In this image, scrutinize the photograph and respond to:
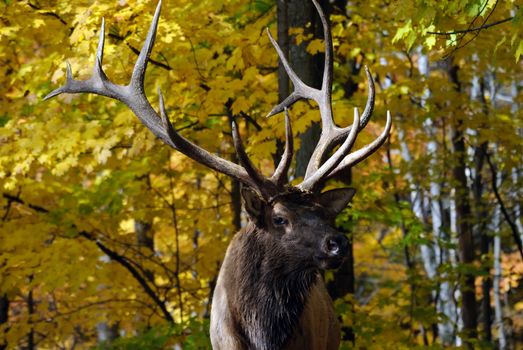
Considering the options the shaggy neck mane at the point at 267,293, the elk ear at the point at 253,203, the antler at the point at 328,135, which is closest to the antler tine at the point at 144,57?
the antler at the point at 328,135

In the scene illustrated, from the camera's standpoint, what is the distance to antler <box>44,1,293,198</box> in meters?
5.17

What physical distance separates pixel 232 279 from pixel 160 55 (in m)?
3.29

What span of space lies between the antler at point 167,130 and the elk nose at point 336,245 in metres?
0.58

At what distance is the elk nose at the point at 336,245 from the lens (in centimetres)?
484

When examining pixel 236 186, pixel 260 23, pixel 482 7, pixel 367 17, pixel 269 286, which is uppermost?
pixel 367 17

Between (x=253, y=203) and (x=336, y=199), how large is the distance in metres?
0.59

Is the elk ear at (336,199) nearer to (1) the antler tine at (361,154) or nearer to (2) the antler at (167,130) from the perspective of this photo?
(1) the antler tine at (361,154)

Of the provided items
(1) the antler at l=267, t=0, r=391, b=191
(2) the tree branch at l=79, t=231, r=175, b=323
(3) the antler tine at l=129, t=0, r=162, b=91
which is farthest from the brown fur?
(2) the tree branch at l=79, t=231, r=175, b=323

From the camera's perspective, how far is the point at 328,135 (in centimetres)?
611

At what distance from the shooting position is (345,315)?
8023mm

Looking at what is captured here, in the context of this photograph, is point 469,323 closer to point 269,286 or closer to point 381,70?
point 381,70

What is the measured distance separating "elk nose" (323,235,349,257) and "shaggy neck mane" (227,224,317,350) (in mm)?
329

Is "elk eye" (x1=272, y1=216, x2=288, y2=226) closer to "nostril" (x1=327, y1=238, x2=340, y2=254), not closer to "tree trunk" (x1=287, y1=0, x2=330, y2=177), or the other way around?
"nostril" (x1=327, y1=238, x2=340, y2=254)

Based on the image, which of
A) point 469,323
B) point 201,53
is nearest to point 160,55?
point 201,53
